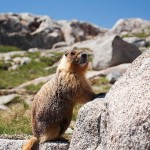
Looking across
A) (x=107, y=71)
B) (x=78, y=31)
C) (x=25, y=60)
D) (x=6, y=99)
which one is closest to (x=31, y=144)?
(x=6, y=99)

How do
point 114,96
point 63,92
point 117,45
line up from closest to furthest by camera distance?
point 114,96, point 63,92, point 117,45

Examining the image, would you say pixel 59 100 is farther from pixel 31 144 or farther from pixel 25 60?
pixel 25 60

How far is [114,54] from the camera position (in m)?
31.5

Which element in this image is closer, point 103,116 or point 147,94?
point 147,94

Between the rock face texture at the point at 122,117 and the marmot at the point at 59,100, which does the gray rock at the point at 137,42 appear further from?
the rock face texture at the point at 122,117

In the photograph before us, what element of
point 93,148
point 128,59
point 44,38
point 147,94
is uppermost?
point 44,38

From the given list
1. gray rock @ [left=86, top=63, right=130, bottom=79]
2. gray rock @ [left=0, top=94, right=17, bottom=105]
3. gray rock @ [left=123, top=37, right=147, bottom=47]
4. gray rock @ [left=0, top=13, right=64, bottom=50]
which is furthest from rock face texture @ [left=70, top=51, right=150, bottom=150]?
gray rock @ [left=0, top=13, right=64, bottom=50]

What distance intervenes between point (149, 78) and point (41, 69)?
2997 cm

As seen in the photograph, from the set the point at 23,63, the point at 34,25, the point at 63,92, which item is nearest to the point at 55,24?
the point at 34,25

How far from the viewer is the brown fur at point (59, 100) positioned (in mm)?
10164

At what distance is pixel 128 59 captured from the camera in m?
31.6

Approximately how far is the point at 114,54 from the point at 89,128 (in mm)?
22782

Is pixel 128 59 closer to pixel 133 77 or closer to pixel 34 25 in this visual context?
pixel 133 77

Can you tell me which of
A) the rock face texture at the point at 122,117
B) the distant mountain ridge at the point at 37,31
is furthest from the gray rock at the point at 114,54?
the distant mountain ridge at the point at 37,31
